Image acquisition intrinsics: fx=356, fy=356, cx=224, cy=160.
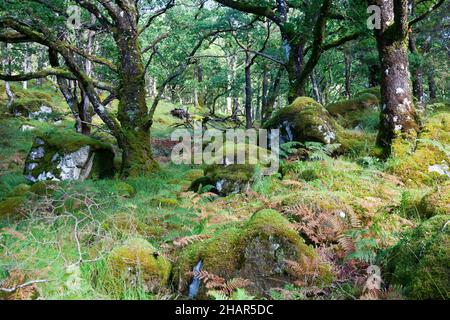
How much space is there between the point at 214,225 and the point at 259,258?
127cm

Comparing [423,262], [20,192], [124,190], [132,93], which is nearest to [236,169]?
[124,190]

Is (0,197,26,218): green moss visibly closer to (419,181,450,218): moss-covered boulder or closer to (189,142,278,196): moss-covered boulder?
(189,142,278,196): moss-covered boulder

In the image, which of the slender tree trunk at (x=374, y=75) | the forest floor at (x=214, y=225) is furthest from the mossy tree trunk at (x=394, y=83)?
the slender tree trunk at (x=374, y=75)

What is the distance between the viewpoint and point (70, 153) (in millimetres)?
9336

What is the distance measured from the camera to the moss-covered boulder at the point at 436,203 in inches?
155

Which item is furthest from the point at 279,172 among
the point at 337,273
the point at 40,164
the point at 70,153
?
the point at 40,164

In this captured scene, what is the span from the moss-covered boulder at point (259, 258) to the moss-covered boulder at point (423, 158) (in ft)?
11.4

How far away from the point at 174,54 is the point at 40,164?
842 centimetres

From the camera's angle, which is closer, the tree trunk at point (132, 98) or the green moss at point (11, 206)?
the green moss at point (11, 206)

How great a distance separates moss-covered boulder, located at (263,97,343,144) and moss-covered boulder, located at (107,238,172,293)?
5.76 metres

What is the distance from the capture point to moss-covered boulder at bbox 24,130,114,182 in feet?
30.3

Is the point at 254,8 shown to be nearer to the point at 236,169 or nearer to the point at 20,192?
the point at 236,169

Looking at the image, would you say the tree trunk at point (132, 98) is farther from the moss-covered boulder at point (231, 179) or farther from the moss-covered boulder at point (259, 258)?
the moss-covered boulder at point (259, 258)
